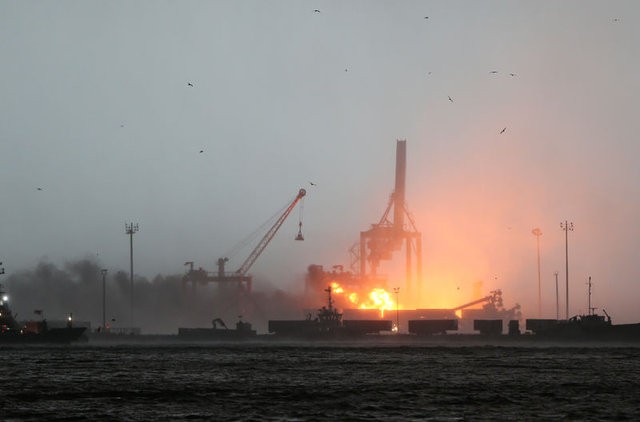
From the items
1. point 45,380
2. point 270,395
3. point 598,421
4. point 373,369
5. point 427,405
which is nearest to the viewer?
point 598,421

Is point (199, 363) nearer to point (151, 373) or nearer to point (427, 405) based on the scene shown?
point (151, 373)

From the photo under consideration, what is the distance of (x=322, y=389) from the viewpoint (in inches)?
3639

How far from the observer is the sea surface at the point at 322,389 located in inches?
2854

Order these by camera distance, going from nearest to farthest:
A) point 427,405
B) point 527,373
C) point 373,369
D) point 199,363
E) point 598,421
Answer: point 598,421 < point 427,405 < point 527,373 < point 373,369 < point 199,363

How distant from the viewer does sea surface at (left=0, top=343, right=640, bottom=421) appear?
2854 inches

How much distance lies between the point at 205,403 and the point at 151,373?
118 ft

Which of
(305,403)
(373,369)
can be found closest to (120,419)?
(305,403)

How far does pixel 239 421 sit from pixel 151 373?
48.9 meters

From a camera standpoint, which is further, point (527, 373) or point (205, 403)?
point (527, 373)

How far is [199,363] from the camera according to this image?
13762cm

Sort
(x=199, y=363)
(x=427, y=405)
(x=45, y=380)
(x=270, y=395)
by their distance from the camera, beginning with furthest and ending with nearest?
(x=199, y=363), (x=45, y=380), (x=270, y=395), (x=427, y=405)

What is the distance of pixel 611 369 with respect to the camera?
11969 centimetres

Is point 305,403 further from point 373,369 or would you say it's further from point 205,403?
point 373,369

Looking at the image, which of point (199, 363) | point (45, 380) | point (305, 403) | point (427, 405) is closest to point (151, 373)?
point (45, 380)
